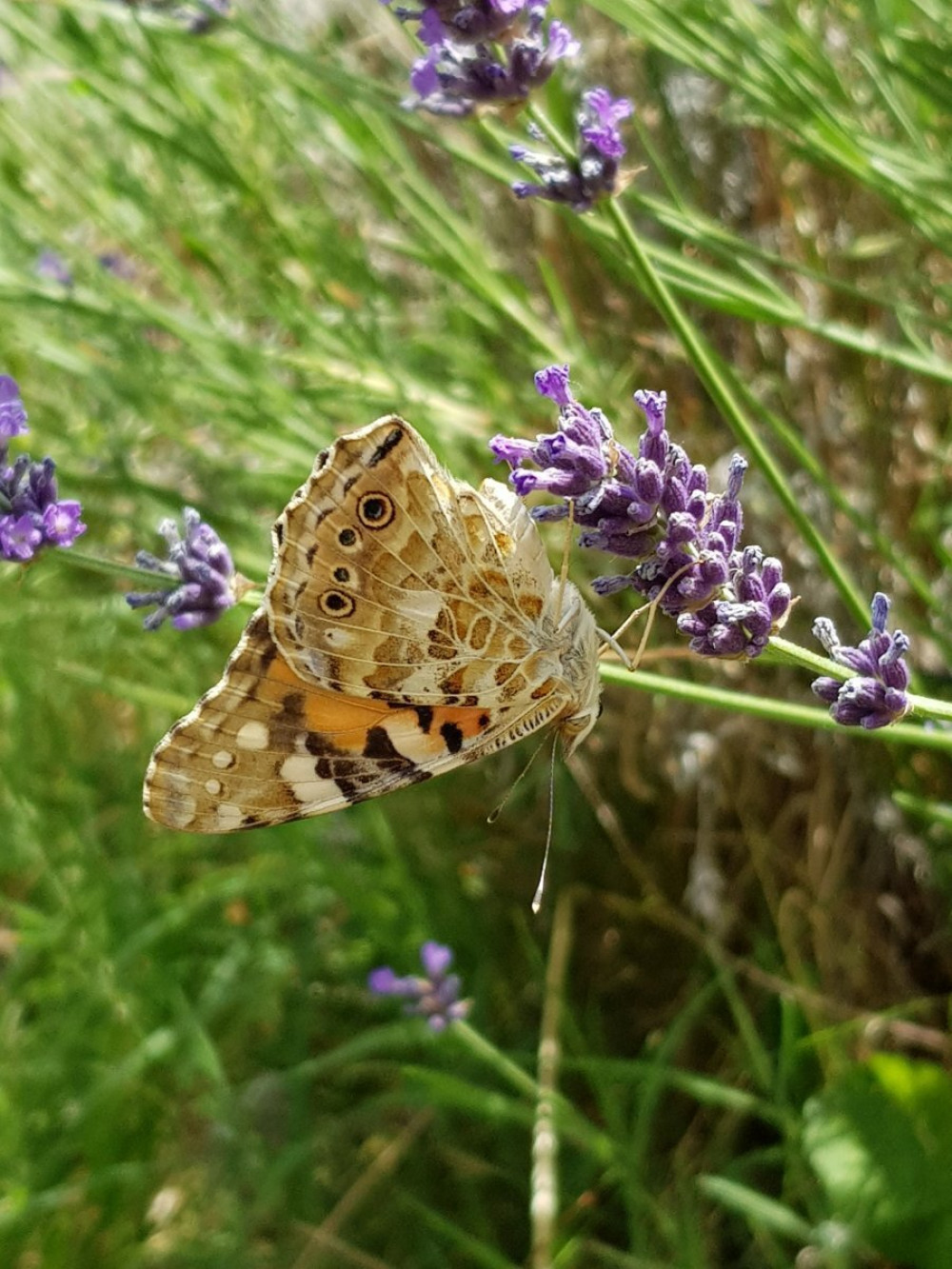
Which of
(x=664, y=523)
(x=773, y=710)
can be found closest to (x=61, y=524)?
(x=664, y=523)

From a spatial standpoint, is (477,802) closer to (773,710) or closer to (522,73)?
(773,710)

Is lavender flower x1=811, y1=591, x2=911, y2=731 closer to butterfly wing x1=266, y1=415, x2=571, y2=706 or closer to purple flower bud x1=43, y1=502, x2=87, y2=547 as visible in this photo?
butterfly wing x1=266, y1=415, x2=571, y2=706

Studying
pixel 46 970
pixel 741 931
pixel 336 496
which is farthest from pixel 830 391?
pixel 46 970

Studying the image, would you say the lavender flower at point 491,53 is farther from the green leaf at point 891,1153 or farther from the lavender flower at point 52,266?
the lavender flower at point 52,266

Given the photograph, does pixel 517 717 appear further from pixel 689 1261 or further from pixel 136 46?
pixel 136 46

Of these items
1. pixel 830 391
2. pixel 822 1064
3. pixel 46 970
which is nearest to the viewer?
pixel 822 1064

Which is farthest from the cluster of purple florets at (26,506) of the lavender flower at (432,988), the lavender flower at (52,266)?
the lavender flower at (52,266)
